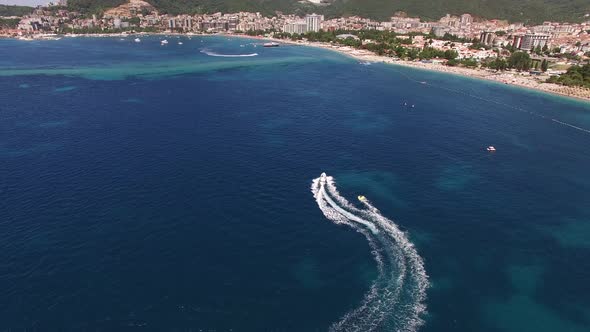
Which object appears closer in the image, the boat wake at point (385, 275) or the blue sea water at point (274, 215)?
the boat wake at point (385, 275)

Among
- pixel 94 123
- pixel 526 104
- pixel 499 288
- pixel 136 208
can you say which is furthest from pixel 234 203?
pixel 526 104

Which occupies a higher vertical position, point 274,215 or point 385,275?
point 274,215

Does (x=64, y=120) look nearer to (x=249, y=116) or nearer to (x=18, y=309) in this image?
(x=249, y=116)

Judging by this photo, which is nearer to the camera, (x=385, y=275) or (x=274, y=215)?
(x=385, y=275)

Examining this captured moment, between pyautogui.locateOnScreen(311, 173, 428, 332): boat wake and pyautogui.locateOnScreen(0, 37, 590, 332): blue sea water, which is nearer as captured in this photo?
pyautogui.locateOnScreen(311, 173, 428, 332): boat wake
